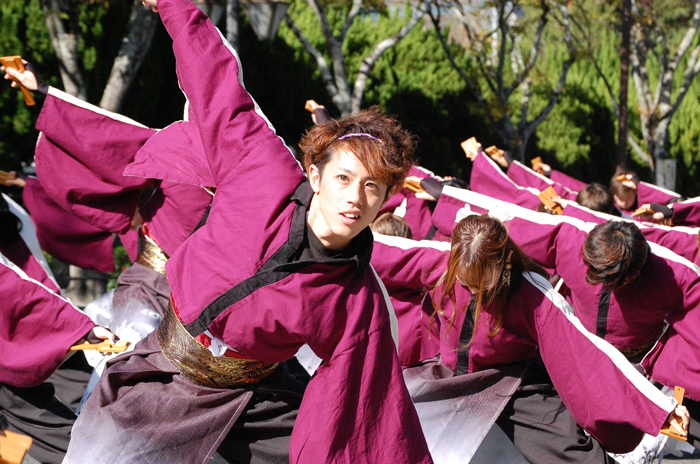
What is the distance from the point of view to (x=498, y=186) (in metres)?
5.05

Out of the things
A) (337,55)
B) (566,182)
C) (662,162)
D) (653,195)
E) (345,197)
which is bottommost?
(662,162)

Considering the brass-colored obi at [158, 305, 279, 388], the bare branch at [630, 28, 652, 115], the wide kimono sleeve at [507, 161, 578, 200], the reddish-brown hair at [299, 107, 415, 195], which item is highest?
the reddish-brown hair at [299, 107, 415, 195]

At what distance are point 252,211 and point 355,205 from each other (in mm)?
313

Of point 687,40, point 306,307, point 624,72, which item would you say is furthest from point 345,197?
point 687,40

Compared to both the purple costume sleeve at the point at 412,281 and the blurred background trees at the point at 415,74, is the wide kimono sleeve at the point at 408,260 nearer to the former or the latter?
the purple costume sleeve at the point at 412,281

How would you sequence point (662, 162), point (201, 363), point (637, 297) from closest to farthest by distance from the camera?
point (201, 363), point (637, 297), point (662, 162)

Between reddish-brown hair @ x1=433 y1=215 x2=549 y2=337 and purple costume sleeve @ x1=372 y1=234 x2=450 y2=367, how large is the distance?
262 mm

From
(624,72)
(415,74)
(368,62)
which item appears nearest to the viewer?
(368,62)

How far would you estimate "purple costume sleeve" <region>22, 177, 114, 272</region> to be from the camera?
381cm

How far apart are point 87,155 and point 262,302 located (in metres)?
1.55

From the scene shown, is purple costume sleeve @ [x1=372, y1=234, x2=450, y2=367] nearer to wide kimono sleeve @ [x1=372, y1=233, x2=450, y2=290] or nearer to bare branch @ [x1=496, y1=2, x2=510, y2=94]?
wide kimono sleeve @ [x1=372, y1=233, x2=450, y2=290]

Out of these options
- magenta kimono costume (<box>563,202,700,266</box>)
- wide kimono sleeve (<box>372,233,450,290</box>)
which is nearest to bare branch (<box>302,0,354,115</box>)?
magenta kimono costume (<box>563,202,700,266</box>)

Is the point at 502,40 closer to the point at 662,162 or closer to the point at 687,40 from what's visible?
the point at 687,40

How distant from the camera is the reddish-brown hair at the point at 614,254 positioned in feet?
9.86
